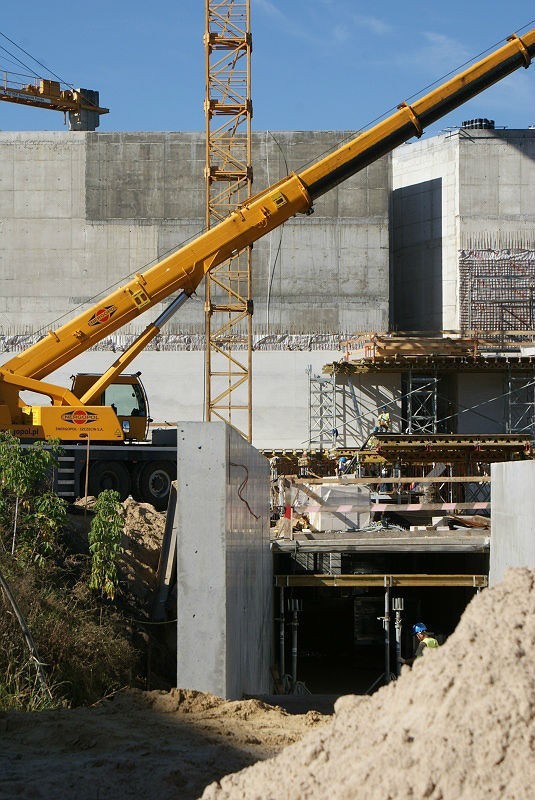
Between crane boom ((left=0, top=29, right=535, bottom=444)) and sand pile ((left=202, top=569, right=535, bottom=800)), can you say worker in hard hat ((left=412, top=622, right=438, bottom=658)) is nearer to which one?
sand pile ((left=202, top=569, right=535, bottom=800))

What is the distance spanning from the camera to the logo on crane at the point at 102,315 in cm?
2198

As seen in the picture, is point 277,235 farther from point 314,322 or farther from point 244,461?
point 244,461

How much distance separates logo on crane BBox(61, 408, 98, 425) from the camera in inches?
883

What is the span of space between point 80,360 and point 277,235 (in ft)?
28.0

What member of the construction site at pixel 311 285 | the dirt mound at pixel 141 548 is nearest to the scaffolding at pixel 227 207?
the construction site at pixel 311 285

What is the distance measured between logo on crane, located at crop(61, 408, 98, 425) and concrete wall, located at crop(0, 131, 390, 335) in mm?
18620

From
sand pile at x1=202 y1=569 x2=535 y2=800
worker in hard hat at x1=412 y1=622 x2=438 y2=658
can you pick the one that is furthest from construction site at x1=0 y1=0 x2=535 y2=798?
sand pile at x1=202 y1=569 x2=535 y2=800

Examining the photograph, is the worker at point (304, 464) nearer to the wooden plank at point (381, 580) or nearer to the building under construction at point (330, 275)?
the building under construction at point (330, 275)

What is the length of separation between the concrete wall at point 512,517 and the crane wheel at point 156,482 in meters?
9.45

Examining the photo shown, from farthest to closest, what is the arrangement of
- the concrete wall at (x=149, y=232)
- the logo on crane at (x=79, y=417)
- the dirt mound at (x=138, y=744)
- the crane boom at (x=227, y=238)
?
the concrete wall at (x=149, y=232)
the logo on crane at (x=79, y=417)
the crane boom at (x=227, y=238)
the dirt mound at (x=138, y=744)

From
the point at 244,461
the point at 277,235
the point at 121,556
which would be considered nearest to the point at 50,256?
the point at 277,235

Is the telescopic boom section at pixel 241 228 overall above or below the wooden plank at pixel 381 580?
above

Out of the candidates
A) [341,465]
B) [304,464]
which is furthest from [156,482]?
[304,464]

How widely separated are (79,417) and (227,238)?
4.67 metres
